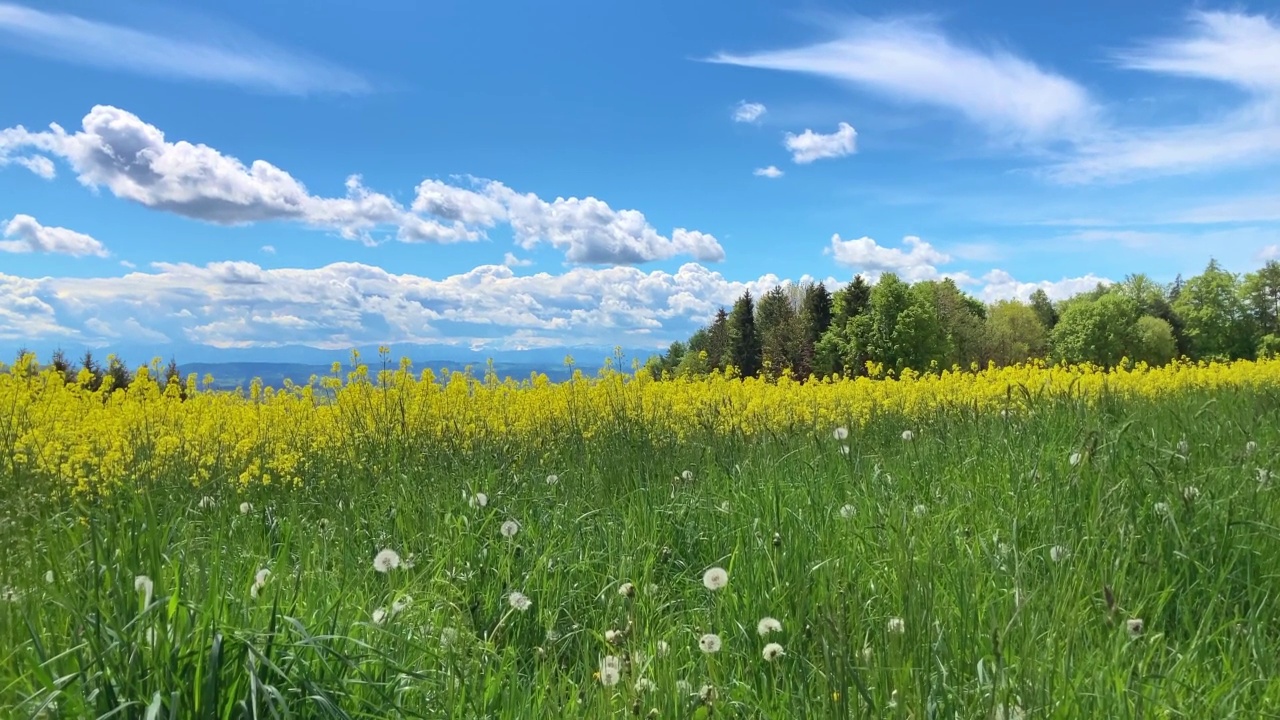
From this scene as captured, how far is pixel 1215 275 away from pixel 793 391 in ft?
226

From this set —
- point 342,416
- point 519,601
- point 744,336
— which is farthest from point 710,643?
point 744,336

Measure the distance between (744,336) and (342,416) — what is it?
5313cm

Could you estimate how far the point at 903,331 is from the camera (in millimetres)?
45594

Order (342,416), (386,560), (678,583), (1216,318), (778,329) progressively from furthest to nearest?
(1216,318), (778,329), (342,416), (678,583), (386,560)

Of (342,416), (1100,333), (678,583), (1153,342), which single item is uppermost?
(1100,333)

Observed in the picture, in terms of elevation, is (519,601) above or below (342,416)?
below

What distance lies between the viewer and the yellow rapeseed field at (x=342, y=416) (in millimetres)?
5836

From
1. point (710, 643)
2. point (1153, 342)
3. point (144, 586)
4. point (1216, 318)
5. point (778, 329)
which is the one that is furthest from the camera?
point (1216, 318)

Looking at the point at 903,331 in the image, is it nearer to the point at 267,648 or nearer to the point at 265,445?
the point at 265,445

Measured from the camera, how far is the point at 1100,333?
187ft

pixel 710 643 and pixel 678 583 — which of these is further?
pixel 678 583

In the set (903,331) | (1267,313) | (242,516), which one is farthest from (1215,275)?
(242,516)

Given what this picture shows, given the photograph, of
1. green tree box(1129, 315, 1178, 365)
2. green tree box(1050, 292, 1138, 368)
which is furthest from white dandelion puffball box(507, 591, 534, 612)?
green tree box(1129, 315, 1178, 365)

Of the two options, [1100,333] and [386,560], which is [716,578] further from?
[1100,333]
